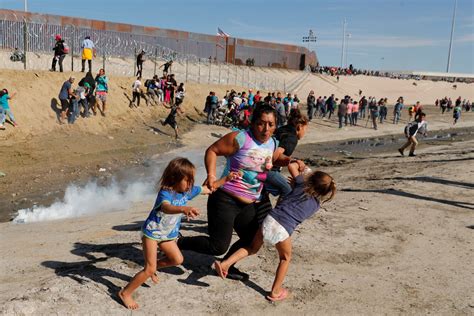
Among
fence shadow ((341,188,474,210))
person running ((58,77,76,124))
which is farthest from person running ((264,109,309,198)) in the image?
person running ((58,77,76,124))

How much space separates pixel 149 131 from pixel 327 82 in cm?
3518

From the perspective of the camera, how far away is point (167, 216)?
3.83 meters

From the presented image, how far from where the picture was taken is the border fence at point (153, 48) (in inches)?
931

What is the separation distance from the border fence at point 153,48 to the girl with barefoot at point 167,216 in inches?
718

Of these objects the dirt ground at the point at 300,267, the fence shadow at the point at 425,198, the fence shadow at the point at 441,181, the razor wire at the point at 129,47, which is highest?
the razor wire at the point at 129,47

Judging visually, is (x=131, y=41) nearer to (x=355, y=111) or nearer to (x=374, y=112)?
(x=355, y=111)

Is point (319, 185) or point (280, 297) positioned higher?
point (319, 185)

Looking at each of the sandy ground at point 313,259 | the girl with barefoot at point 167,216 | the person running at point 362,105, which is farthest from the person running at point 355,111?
the girl with barefoot at point 167,216

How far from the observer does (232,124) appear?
21906 millimetres

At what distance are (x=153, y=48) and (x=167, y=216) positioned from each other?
28317mm

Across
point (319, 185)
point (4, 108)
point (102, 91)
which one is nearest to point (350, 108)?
point (102, 91)

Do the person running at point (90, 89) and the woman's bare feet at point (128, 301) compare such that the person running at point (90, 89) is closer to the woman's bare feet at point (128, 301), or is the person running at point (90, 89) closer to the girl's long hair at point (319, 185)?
the woman's bare feet at point (128, 301)

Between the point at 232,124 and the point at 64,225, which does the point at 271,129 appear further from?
the point at 232,124

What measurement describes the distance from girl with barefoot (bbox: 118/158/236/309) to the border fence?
18242 mm
